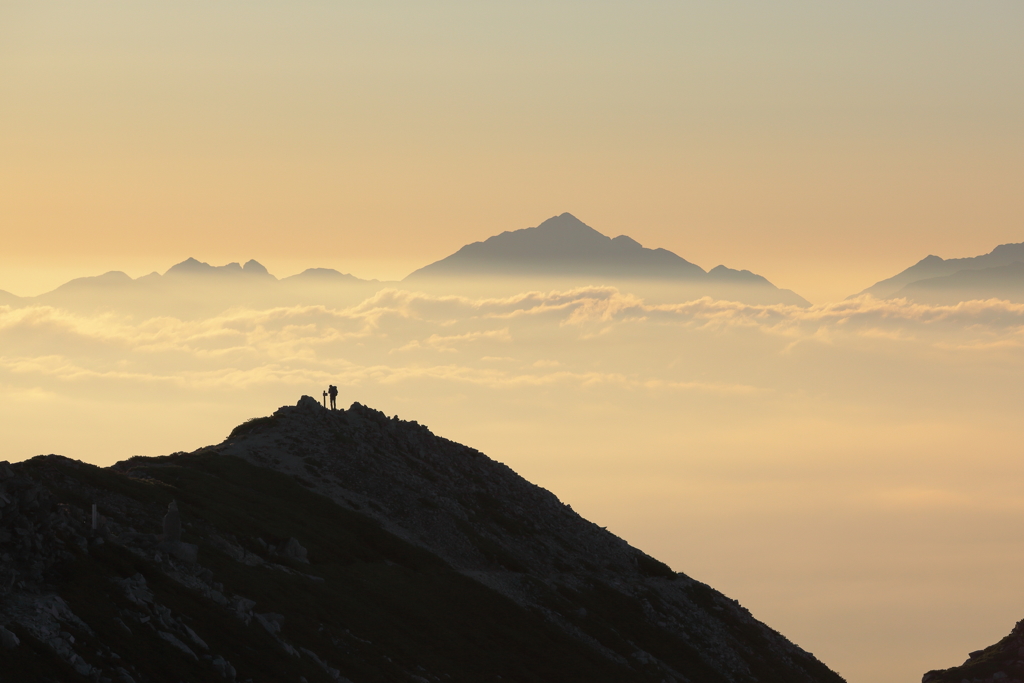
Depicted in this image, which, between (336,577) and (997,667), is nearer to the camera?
(336,577)

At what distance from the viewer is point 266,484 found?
5020 inches

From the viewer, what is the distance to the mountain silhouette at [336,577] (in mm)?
74000

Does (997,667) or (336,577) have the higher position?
(336,577)

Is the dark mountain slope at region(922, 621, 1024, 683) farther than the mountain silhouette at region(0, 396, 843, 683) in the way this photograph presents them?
Yes

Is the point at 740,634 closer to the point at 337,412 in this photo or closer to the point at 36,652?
the point at 337,412

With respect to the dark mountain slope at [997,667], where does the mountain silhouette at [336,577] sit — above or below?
above

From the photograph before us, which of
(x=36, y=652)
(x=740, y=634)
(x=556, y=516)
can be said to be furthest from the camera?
(x=556, y=516)

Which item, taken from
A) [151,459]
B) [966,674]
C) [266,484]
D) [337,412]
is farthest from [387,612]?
[966,674]

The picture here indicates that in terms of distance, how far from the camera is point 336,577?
355ft

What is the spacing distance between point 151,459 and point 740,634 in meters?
73.0

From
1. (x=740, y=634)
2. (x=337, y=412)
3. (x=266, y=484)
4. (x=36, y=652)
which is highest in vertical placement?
(x=337, y=412)

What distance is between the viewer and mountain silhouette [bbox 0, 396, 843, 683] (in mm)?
74000

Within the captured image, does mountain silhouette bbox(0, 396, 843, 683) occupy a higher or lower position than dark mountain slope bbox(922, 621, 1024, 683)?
higher

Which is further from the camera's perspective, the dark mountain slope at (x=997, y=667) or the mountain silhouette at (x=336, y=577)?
the dark mountain slope at (x=997, y=667)
